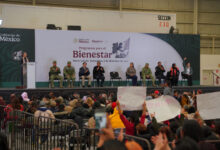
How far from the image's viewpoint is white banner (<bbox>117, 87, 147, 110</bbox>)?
14.5 feet

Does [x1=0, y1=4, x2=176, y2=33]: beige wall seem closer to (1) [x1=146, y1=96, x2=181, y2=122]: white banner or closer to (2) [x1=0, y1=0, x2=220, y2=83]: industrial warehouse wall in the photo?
(2) [x1=0, y1=0, x2=220, y2=83]: industrial warehouse wall

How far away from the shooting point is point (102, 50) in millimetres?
16078

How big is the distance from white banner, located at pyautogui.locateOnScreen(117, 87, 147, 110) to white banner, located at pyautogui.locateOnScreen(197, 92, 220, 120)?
2.70ft

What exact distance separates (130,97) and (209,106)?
1087 mm

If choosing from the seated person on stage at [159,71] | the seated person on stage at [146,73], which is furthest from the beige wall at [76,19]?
the seated person on stage at [146,73]

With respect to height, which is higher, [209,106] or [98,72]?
[98,72]

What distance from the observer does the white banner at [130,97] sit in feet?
14.5

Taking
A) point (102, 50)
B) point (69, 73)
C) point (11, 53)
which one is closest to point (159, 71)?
point (102, 50)

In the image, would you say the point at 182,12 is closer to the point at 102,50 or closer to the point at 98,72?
the point at 102,50

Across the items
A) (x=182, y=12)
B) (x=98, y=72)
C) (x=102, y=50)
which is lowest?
(x=98, y=72)

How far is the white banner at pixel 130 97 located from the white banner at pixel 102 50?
11192mm

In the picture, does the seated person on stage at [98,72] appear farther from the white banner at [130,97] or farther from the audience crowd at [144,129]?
the white banner at [130,97]

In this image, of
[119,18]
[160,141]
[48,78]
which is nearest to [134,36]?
[119,18]

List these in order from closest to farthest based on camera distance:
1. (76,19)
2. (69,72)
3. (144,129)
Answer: (144,129)
(69,72)
(76,19)
